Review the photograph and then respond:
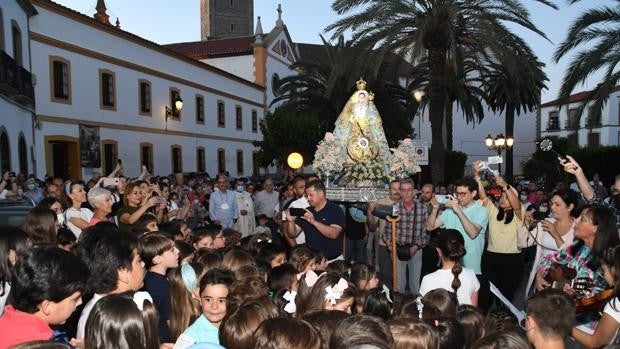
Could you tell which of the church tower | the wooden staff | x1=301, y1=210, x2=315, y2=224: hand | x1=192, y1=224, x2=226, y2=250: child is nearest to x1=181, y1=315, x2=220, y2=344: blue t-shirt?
x1=192, y1=224, x2=226, y2=250: child

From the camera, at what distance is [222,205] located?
10648 millimetres

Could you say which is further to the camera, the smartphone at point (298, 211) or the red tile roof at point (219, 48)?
the red tile roof at point (219, 48)

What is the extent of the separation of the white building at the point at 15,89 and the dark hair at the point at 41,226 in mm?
11340

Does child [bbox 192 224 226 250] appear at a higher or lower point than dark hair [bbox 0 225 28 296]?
lower

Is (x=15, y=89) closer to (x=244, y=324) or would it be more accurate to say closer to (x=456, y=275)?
(x=456, y=275)

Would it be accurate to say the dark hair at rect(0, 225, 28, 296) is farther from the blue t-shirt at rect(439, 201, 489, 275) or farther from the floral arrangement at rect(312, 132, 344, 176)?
the floral arrangement at rect(312, 132, 344, 176)

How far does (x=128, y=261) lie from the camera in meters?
3.73

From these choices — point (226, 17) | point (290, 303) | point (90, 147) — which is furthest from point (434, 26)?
point (226, 17)

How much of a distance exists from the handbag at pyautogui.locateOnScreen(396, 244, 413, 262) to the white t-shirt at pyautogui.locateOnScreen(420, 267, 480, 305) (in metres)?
2.18

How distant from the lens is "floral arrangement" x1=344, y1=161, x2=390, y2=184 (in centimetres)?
1134

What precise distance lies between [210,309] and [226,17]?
6858cm

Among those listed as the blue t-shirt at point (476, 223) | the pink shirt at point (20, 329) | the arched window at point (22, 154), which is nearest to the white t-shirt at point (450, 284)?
the blue t-shirt at point (476, 223)

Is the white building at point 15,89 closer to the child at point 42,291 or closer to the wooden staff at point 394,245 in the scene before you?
the wooden staff at point 394,245

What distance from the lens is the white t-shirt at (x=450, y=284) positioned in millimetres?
4918
